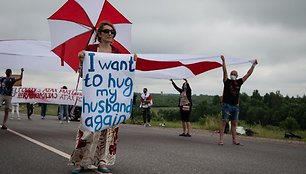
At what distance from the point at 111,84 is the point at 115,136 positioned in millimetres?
724

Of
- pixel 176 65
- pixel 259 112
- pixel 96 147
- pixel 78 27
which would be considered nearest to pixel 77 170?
pixel 96 147

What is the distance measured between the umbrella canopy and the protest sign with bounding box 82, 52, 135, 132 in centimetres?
372

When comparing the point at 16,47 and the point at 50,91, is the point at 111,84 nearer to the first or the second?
the point at 16,47

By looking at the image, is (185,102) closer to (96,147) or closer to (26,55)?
(26,55)

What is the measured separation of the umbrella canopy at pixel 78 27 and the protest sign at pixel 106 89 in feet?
12.2

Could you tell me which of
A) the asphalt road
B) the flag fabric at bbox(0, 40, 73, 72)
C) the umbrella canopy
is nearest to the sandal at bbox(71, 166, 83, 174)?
the asphalt road

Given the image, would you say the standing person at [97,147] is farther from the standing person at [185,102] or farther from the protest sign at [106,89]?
the standing person at [185,102]

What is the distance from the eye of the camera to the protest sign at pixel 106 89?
5.20 metres

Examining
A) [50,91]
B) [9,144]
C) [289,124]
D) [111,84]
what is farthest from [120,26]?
[289,124]

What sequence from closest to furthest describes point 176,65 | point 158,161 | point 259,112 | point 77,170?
point 77,170 → point 158,161 → point 176,65 → point 259,112

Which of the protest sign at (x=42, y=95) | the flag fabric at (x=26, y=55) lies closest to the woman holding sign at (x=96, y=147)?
the flag fabric at (x=26, y=55)

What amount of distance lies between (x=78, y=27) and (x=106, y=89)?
4435 millimetres

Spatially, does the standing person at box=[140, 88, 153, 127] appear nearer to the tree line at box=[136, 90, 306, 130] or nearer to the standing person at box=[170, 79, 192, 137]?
the standing person at box=[170, 79, 192, 137]

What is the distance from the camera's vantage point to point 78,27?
9.41m
